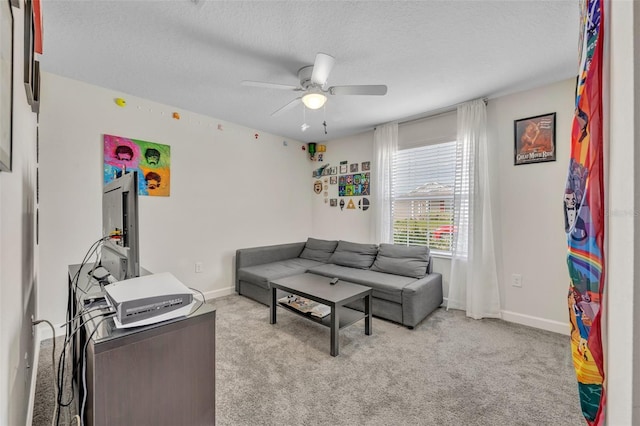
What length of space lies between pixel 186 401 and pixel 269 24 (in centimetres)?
216

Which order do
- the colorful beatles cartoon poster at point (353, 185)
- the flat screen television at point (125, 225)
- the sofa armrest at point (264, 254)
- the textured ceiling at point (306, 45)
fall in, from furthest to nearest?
the colorful beatles cartoon poster at point (353, 185) → the sofa armrest at point (264, 254) → the textured ceiling at point (306, 45) → the flat screen television at point (125, 225)

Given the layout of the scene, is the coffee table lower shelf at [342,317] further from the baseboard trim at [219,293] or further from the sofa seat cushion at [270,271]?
the baseboard trim at [219,293]

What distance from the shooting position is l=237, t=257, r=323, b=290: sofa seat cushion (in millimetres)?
3405

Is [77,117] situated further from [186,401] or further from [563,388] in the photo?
[563,388]

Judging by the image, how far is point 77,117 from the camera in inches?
106

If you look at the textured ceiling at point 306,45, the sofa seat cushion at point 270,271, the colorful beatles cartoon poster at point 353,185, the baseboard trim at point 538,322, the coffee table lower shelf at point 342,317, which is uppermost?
the textured ceiling at point 306,45

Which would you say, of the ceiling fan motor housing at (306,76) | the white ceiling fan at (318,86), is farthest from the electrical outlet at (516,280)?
the ceiling fan motor housing at (306,76)

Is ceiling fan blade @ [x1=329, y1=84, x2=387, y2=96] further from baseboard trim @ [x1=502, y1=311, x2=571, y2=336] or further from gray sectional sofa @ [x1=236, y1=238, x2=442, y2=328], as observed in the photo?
baseboard trim @ [x1=502, y1=311, x2=571, y2=336]

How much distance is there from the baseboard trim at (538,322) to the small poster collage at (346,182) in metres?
2.22

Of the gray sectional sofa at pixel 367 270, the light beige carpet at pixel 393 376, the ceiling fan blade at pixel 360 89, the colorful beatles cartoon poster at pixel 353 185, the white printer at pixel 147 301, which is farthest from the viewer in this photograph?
the colorful beatles cartoon poster at pixel 353 185

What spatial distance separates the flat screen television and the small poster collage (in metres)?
3.31

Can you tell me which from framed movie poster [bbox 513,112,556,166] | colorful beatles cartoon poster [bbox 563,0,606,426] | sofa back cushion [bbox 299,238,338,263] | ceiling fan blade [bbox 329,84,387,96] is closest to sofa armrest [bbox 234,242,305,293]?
sofa back cushion [bbox 299,238,338,263]

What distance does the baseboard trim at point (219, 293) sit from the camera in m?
3.68

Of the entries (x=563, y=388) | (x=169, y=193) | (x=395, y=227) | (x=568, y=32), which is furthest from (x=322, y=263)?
(x=568, y=32)
